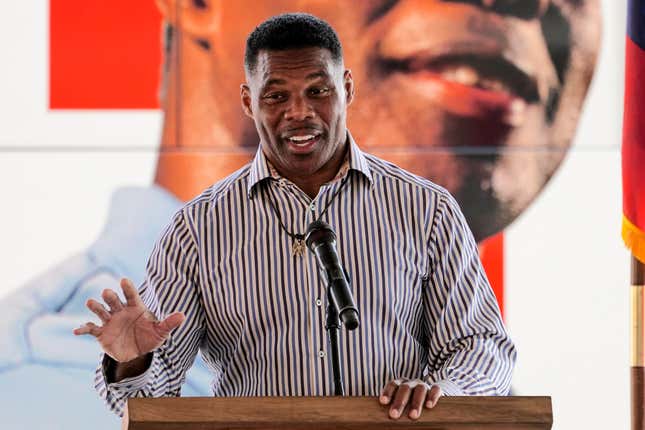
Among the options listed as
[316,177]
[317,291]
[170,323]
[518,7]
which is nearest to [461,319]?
[317,291]

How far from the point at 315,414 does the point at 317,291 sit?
2.31 feet

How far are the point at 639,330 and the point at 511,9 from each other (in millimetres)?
1404

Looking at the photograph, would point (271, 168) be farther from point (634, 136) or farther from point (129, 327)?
point (634, 136)

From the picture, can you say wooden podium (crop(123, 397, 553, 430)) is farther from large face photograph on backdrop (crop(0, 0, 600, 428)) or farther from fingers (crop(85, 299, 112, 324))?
large face photograph on backdrop (crop(0, 0, 600, 428))

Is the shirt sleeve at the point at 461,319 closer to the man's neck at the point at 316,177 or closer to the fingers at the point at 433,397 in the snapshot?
the man's neck at the point at 316,177

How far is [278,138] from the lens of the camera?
256cm

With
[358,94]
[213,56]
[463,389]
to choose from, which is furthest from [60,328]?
[463,389]

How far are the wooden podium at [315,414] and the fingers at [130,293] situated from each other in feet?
1.00

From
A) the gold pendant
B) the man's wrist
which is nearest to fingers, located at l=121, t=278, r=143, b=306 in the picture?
the man's wrist

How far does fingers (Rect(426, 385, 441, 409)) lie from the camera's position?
197cm

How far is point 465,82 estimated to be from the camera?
441 cm

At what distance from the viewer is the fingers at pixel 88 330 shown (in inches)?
81.4

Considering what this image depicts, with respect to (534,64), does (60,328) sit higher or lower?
lower

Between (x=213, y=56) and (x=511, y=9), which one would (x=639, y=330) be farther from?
(x=213, y=56)
